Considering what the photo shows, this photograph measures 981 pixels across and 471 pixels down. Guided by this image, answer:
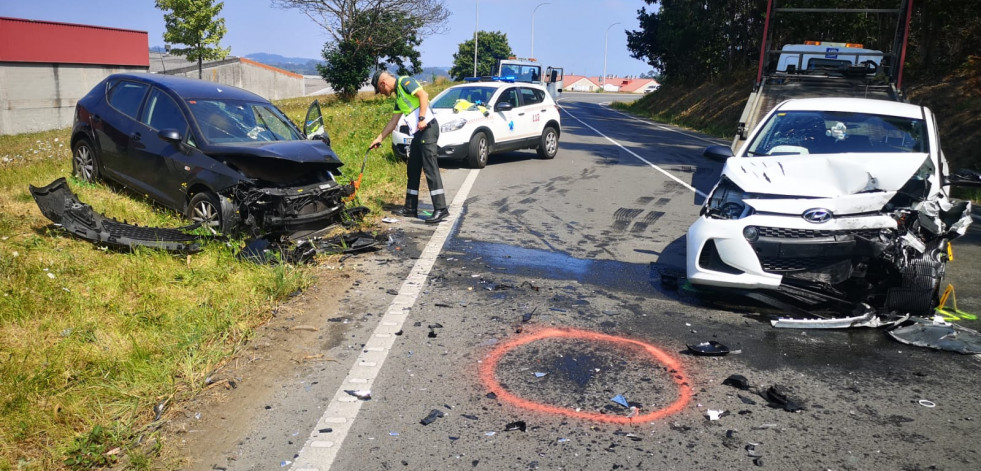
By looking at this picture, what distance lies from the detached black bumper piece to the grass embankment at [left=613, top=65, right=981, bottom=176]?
15266 millimetres

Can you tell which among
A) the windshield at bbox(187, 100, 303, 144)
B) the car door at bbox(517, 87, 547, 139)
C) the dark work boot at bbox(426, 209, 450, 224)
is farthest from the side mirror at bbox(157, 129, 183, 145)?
the car door at bbox(517, 87, 547, 139)

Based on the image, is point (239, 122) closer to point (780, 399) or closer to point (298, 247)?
point (298, 247)

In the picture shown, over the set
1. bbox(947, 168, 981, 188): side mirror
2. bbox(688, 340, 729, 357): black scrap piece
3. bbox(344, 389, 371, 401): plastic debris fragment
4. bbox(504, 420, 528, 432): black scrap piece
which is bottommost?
bbox(504, 420, 528, 432): black scrap piece

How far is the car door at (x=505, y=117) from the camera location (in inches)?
551

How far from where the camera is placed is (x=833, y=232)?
16.9 ft

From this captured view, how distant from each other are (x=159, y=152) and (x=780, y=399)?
21.1ft

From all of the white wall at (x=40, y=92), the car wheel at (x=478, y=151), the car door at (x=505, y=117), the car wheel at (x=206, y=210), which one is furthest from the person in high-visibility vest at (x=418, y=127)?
the white wall at (x=40, y=92)

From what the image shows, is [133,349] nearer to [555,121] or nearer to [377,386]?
[377,386]

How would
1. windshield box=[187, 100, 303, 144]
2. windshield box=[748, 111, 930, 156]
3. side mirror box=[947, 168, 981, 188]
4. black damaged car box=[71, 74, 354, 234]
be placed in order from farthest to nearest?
A: windshield box=[187, 100, 303, 144]
black damaged car box=[71, 74, 354, 234]
windshield box=[748, 111, 930, 156]
side mirror box=[947, 168, 981, 188]

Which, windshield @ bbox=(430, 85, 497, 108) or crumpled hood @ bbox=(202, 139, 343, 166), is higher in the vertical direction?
windshield @ bbox=(430, 85, 497, 108)

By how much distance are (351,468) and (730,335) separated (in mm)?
2996

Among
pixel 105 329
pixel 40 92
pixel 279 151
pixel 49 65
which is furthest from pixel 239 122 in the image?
pixel 49 65

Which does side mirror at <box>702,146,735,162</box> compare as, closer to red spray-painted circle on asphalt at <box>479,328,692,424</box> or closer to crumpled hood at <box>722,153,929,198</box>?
crumpled hood at <box>722,153,929,198</box>

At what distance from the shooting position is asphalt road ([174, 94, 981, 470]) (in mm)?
3408
